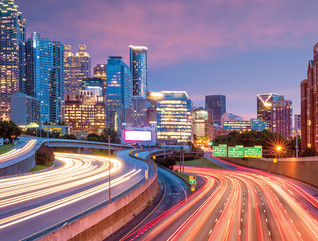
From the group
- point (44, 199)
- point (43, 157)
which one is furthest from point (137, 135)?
point (44, 199)

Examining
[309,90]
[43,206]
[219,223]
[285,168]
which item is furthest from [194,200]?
[309,90]

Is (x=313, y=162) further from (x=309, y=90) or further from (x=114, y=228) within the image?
(x=309, y=90)

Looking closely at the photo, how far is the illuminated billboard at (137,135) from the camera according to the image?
14225 cm

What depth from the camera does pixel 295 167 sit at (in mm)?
73750

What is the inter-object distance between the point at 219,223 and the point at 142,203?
11421mm

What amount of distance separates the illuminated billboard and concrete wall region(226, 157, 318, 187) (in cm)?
5326

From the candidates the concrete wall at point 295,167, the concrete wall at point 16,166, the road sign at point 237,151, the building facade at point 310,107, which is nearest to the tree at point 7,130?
the concrete wall at point 16,166

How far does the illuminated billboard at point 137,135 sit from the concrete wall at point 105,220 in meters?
100.0

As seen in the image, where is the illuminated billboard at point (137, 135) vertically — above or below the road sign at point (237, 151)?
above

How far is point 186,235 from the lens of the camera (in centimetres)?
2948

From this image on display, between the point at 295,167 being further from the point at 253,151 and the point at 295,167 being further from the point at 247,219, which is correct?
the point at 247,219

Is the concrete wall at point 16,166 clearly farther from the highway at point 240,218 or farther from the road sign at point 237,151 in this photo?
the road sign at point 237,151

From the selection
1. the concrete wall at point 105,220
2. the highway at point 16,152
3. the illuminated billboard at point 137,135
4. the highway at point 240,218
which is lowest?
the highway at point 240,218

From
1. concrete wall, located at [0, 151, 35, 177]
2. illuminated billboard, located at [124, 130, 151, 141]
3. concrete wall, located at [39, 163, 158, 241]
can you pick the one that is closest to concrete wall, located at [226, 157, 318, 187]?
concrete wall, located at [39, 163, 158, 241]
